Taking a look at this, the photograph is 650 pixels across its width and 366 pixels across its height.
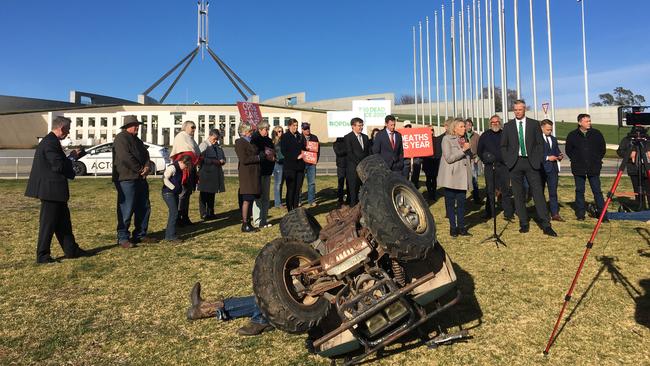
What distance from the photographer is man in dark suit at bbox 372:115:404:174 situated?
273 inches

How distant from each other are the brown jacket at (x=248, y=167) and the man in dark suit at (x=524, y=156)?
4.04 metres

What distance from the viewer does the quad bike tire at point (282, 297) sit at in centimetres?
240

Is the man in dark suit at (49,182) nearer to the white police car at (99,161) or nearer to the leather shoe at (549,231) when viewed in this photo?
the leather shoe at (549,231)

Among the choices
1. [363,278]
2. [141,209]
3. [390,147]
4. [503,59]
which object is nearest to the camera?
[363,278]

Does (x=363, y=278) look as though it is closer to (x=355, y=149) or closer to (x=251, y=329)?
(x=251, y=329)

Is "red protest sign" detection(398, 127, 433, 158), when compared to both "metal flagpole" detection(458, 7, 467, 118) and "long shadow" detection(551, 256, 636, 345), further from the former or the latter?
"metal flagpole" detection(458, 7, 467, 118)

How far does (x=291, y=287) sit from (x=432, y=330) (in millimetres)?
1280

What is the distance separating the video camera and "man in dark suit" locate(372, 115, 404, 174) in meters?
3.22

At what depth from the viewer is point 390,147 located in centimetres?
695

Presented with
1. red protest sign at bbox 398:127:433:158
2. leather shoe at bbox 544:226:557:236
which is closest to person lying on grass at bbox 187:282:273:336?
leather shoe at bbox 544:226:557:236

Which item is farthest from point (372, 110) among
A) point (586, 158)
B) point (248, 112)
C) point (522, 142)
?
point (522, 142)

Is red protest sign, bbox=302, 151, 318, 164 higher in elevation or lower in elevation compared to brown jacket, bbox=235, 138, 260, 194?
higher

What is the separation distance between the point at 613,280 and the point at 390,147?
12.4 feet

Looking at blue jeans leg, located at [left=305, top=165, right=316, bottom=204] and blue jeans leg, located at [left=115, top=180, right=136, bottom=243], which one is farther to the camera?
blue jeans leg, located at [left=305, top=165, right=316, bottom=204]
